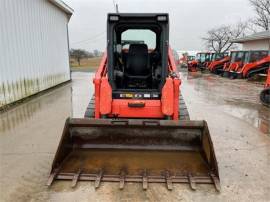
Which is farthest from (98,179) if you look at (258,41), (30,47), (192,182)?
(258,41)

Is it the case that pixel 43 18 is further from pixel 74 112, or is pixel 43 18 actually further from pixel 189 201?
pixel 189 201

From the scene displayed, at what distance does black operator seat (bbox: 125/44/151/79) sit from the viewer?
4.86 meters

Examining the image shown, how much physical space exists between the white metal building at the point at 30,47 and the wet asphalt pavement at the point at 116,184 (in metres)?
1.30

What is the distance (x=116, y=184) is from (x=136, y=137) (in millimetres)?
778

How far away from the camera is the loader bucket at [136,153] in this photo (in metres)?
3.47

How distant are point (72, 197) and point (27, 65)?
26.6 ft

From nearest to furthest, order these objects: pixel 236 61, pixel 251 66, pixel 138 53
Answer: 1. pixel 138 53
2. pixel 251 66
3. pixel 236 61

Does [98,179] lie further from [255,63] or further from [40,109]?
[255,63]


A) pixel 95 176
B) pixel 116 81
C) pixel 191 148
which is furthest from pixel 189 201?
pixel 116 81

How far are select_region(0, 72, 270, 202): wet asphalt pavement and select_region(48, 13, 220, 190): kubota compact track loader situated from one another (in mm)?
135

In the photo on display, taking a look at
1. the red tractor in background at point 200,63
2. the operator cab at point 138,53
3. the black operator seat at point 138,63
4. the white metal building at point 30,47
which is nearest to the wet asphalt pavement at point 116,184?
the white metal building at point 30,47

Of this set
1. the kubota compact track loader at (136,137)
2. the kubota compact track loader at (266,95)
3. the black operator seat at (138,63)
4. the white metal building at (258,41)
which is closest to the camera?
the kubota compact track loader at (136,137)

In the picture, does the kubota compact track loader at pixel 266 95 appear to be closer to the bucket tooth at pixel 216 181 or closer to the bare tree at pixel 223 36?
the bucket tooth at pixel 216 181

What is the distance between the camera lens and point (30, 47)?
10.4 m
